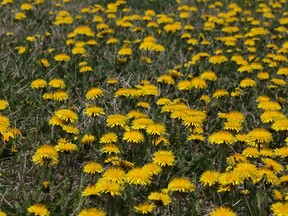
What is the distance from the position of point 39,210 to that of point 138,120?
1226 mm

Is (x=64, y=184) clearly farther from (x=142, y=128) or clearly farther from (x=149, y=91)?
(x=149, y=91)

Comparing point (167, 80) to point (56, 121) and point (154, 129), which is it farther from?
point (56, 121)

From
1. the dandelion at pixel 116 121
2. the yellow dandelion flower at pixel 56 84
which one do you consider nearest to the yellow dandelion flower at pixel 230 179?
the dandelion at pixel 116 121

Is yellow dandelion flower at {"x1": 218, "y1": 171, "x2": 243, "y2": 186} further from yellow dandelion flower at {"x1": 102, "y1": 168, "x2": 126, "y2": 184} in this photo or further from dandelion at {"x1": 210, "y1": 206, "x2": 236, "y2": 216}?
yellow dandelion flower at {"x1": 102, "y1": 168, "x2": 126, "y2": 184}

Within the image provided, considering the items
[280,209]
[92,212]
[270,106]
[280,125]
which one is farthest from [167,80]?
[92,212]

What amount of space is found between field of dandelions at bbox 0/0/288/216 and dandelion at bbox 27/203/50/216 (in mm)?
12

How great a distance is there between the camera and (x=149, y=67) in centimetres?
572

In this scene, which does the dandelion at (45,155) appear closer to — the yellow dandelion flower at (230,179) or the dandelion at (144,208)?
the dandelion at (144,208)

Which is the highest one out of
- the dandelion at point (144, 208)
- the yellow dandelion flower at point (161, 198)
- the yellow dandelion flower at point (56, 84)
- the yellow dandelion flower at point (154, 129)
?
the yellow dandelion flower at point (154, 129)

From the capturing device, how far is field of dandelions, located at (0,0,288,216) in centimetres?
323

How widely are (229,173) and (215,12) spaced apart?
5.49 metres

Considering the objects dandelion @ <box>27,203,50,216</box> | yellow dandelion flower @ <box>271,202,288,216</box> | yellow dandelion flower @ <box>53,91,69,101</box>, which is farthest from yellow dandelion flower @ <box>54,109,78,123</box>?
yellow dandelion flower @ <box>271,202,288,216</box>

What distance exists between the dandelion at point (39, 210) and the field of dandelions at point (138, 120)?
0.04 ft

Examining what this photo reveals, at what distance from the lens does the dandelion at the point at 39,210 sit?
2.82 m
